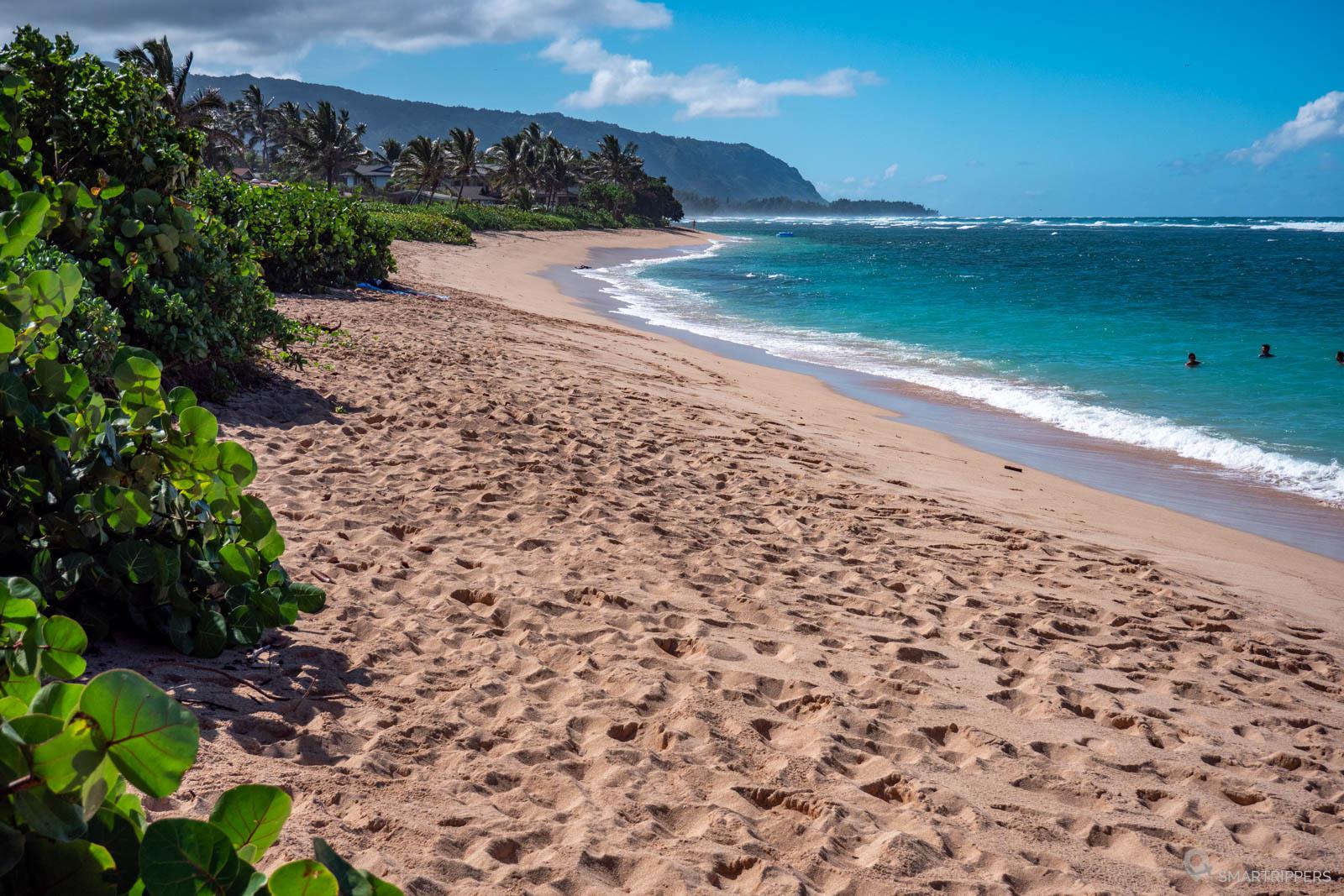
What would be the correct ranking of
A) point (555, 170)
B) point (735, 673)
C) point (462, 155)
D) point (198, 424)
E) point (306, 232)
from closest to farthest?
point (198, 424) < point (735, 673) < point (306, 232) < point (462, 155) < point (555, 170)

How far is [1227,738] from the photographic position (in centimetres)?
413

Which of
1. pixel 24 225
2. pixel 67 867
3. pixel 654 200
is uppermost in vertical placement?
pixel 654 200

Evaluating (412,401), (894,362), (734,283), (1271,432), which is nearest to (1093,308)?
(734,283)

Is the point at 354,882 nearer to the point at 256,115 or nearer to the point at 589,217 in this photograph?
the point at 589,217

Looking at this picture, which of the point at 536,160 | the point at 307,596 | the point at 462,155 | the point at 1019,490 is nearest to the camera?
the point at 307,596

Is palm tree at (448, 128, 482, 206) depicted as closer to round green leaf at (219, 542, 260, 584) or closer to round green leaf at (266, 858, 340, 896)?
round green leaf at (219, 542, 260, 584)

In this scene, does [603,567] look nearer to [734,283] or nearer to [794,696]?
[794,696]

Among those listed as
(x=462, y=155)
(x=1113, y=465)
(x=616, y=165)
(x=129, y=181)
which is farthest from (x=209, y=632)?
(x=616, y=165)

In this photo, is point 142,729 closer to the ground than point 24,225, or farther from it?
closer to the ground

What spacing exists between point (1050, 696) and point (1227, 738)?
78cm

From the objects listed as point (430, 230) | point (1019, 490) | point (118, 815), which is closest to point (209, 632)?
point (118, 815)

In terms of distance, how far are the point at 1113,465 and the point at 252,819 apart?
446 inches

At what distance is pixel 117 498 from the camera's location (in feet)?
9.45

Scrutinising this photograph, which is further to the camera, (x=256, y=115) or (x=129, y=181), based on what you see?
(x=256, y=115)
